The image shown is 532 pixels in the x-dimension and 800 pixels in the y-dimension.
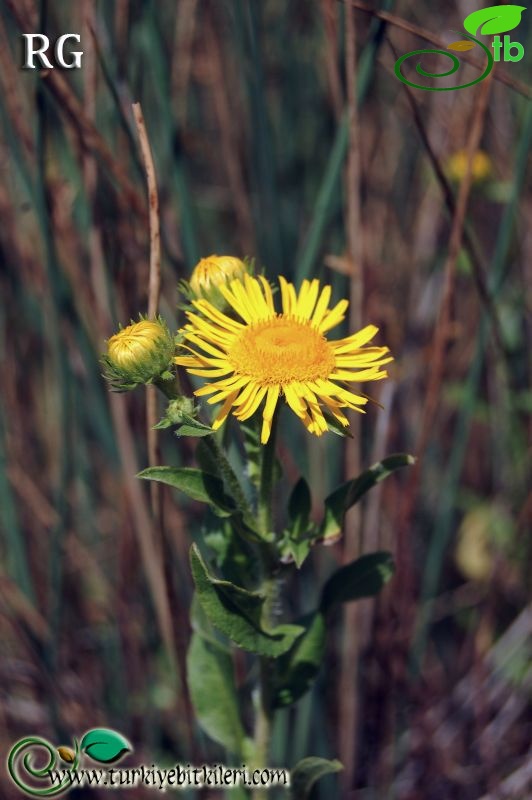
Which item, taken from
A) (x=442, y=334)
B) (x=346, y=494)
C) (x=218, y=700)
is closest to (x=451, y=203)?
(x=442, y=334)

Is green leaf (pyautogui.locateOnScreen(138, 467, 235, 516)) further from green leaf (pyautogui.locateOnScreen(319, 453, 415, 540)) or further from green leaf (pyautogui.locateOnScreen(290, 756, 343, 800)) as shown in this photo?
green leaf (pyautogui.locateOnScreen(290, 756, 343, 800))

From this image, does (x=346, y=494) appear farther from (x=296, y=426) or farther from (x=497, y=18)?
(x=497, y=18)

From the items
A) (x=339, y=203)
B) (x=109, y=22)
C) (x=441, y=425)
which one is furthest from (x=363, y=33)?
(x=441, y=425)

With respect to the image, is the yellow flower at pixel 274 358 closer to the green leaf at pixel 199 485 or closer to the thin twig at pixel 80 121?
the green leaf at pixel 199 485

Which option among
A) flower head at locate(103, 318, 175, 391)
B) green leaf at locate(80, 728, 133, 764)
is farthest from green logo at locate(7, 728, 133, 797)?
flower head at locate(103, 318, 175, 391)

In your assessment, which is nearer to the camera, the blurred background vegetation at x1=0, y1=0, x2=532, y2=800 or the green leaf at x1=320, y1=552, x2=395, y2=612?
the green leaf at x1=320, y1=552, x2=395, y2=612

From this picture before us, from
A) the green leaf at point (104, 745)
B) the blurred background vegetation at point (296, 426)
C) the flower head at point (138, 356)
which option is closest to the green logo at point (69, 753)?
the green leaf at point (104, 745)

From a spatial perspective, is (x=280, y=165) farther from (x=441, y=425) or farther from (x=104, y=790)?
(x=104, y=790)
